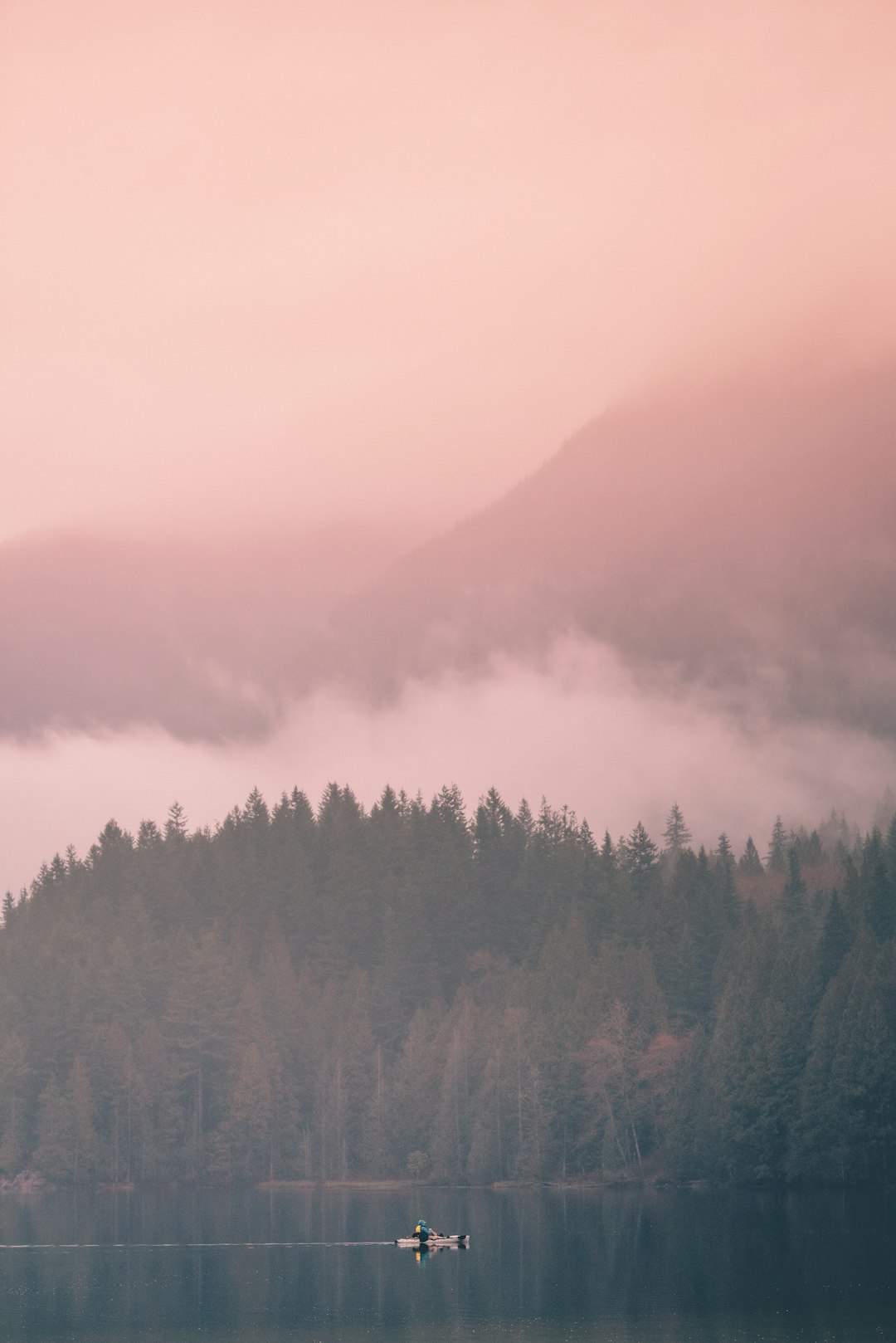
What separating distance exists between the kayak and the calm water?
939 mm

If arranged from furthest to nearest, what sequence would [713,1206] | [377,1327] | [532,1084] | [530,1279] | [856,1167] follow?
[532,1084] → [856,1167] → [713,1206] → [530,1279] → [377,1327]

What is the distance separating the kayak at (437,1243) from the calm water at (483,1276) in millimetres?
939

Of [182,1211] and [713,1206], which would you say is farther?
[182,1211]

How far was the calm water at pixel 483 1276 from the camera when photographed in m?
89.6

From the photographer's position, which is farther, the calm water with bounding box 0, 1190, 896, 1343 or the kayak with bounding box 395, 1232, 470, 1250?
the kayak with bounding box 395, 1232, 470, 1250

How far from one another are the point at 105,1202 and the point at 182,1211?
2416 centimetres

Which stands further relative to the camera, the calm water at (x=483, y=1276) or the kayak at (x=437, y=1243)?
the kayak at (x=437, y=1243)

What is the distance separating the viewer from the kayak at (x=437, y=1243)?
12550 cm

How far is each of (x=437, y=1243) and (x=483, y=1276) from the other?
16.1 meters

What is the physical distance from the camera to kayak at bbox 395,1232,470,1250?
12550cm

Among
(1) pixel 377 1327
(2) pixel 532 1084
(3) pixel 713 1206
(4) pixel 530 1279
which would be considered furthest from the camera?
(2) pixel 532 1084

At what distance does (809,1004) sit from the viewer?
18750 cm

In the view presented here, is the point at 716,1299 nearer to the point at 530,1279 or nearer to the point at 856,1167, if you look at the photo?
the point at 530,1279

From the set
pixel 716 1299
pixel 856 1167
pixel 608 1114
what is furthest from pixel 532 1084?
pixel 716 1299
